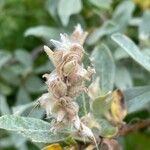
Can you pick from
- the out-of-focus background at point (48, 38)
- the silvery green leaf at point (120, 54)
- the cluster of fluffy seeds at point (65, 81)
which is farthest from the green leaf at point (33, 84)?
the cluster of fluffy seeds at point (65, 81)

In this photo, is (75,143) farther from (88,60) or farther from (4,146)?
(4,146)

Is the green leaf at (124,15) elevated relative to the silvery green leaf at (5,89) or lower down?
elevated

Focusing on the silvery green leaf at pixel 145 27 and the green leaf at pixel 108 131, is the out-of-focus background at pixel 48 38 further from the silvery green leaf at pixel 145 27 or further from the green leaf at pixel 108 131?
the green leaf at pixel 108 131

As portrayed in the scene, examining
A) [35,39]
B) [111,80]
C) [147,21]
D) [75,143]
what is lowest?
[75,143]

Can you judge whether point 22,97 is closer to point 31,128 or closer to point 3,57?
point 3,57

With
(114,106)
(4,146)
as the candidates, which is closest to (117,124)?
(114,106)

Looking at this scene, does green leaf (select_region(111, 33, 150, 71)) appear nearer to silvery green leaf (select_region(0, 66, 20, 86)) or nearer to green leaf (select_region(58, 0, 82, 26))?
green leaf (select_region(58, 0, 82, 26))
